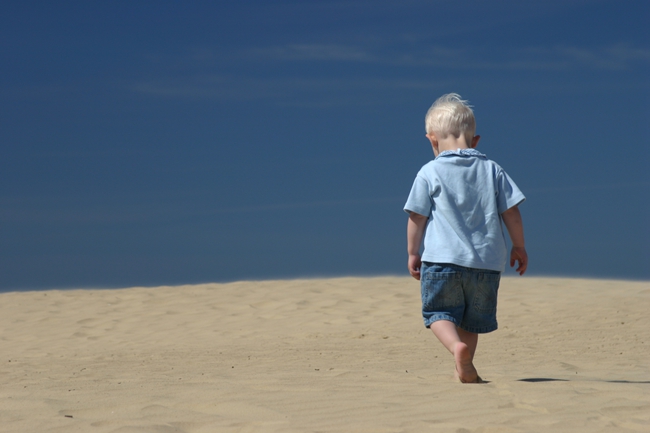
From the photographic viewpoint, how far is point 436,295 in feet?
12.8

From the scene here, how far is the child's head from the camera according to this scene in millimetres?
4098

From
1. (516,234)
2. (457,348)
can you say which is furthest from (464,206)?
(457,348)

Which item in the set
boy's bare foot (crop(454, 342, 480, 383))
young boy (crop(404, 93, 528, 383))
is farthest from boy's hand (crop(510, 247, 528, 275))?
boy's bare foot (crop(454, 342, 480, 383))

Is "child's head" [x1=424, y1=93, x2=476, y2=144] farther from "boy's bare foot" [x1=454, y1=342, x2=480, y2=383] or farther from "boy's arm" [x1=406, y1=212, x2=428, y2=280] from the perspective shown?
"boy's bare foot" [x1=454, y1=342, x2=480, y2=383]

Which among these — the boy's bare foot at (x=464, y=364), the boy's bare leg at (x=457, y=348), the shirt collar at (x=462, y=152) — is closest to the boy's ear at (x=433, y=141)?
the shirt collar at (x=462, y=152)

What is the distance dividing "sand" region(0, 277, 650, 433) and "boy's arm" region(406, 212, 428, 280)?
72cm

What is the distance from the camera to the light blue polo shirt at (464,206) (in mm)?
3873

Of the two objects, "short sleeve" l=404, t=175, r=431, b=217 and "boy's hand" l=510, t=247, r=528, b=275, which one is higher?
"short sleeve" l=404, t=175, r=431, b=217

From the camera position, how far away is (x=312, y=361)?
214 inches

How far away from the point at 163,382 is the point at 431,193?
2.09m

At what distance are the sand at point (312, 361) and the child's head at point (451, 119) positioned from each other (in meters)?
1.53

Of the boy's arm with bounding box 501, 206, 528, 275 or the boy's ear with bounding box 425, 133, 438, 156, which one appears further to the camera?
the boy's ear with bounding box 425, 133, 438, 156

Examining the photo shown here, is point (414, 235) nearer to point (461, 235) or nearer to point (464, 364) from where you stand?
point (461, 235)

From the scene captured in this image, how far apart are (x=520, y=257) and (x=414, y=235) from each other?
67 centimetres
